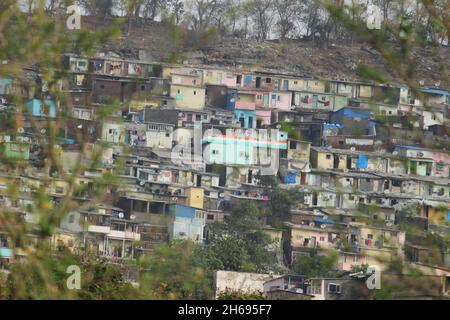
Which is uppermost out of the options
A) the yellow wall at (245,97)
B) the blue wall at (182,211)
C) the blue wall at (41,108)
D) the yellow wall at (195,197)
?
the blue wall at (41,108)

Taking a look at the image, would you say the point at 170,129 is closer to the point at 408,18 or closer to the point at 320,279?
the point at 320,279

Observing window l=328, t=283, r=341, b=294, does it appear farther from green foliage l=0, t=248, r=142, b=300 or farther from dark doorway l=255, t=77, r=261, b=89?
dark doorway l=255, t=77, r=261, b=89

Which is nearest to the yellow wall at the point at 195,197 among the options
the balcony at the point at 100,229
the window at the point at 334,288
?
the balcony at the point at 100,229

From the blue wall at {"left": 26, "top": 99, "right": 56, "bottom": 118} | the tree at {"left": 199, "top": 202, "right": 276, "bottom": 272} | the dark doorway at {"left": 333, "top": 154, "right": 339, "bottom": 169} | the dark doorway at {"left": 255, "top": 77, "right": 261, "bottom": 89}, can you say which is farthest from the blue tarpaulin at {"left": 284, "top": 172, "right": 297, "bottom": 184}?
the blue wall at {"left": 26, "top": 99, "right": 56, "bottom": 118}

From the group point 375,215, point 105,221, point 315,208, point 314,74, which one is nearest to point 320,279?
point 105,221

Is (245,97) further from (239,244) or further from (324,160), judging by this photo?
(239,244)

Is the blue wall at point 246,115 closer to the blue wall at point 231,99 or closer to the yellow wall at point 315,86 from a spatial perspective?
the blue wall at point 231,99
